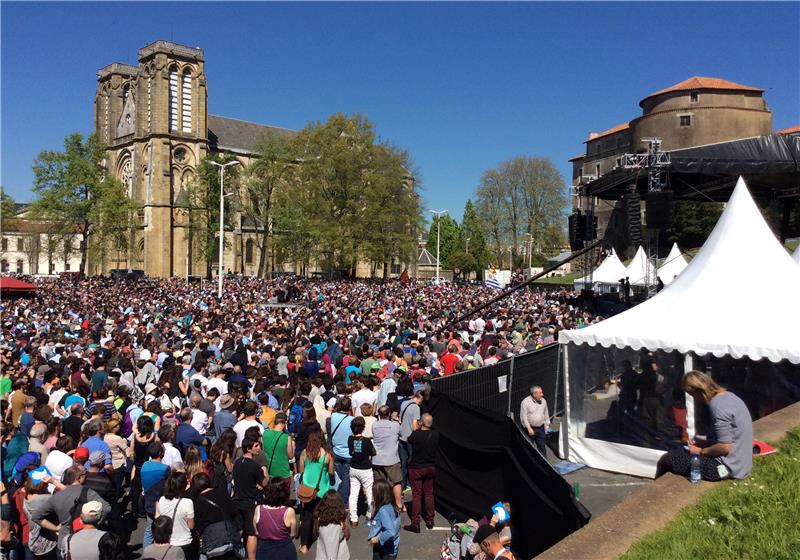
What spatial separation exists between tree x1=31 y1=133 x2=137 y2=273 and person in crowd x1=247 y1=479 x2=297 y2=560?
4673cm

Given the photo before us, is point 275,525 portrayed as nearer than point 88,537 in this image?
No

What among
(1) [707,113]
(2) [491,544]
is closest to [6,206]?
(2) [491,544]

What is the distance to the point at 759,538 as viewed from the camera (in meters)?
4.79

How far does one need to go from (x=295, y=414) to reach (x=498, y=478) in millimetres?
2914

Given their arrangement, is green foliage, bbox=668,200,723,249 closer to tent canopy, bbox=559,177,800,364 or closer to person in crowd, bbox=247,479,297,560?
tent canopy, bbox=559,177,800,364

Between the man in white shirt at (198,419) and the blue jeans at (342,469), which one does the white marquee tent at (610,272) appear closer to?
the blue jeans at (342,469)

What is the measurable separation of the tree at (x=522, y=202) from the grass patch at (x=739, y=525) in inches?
2705

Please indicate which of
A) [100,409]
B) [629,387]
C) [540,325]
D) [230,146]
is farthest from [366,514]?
[230,146]

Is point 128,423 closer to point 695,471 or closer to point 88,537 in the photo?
point 88,537

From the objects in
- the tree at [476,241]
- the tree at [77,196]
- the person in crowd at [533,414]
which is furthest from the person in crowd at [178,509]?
the tree at [476,241]

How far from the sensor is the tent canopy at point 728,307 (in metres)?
8.77

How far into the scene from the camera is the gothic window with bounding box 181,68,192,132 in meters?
72.0

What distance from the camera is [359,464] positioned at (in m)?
7.46

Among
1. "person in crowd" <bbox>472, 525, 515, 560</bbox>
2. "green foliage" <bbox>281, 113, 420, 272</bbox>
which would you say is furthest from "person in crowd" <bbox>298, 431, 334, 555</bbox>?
"green foliage" <bbox>281, 113, 420, 272</bbox>
